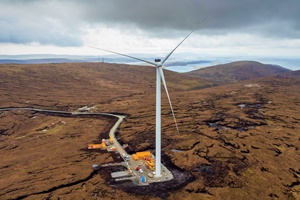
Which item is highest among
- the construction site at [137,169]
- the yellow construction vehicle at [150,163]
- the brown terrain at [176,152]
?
the yellow construction vehicle at [150,163]

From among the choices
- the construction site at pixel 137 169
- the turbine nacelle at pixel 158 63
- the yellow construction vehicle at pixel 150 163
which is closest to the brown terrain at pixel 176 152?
the construction site at pixel 137 169

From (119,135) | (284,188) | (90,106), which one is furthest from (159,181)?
(90,106)

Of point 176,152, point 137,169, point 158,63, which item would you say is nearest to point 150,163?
point 137,169

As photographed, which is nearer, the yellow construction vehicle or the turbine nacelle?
the turbine nacelle

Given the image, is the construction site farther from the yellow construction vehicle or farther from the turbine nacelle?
the turbine nacelle

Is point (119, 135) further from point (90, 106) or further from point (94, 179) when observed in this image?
point (90, 106)

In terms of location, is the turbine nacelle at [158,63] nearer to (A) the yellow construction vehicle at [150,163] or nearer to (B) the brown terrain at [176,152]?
(B) the brown terrain at [176,152]

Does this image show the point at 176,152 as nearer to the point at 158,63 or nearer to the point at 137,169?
the point at 137,169

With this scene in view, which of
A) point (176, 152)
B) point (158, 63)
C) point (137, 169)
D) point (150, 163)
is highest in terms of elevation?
point (158, 63)

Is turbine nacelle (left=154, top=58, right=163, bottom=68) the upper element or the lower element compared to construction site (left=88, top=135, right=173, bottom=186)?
upper

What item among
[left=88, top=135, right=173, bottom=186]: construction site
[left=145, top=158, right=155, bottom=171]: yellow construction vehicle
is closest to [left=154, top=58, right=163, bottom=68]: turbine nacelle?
[left=88, top=135, right=173, bottom=186]: construction site

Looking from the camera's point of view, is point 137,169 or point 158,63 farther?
point 137,169
